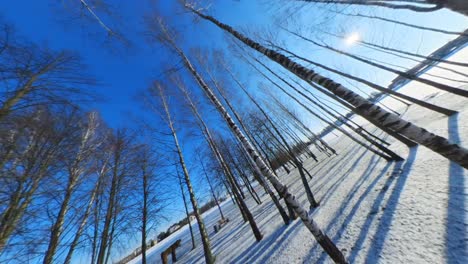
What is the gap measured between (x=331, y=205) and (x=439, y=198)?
2323 mm

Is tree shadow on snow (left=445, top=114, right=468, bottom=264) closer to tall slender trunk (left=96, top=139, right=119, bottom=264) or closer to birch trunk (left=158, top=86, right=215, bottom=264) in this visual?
birch trunk (left=158, top=86, right=215, bottom=264)

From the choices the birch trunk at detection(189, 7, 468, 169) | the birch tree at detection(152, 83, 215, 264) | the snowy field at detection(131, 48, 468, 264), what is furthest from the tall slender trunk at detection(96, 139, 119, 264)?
the birch trunk at detection(189, 7, 468, 169)

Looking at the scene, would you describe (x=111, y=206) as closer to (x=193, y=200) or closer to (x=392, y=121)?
(x=193, y=200)

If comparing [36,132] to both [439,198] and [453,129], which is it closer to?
[439,198]

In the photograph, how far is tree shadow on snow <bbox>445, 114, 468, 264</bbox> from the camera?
2064 millimetres

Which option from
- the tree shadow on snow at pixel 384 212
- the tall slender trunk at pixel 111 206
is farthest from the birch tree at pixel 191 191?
the tree shadow on snow at pixel 384 212

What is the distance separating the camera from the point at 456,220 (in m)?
2.49

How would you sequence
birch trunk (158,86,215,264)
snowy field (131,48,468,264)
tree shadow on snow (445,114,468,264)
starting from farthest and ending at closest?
birch trunk (158,86,215,264) < snowy field (131,48,468,264) < tree shadow on snow (445,114,468,264)

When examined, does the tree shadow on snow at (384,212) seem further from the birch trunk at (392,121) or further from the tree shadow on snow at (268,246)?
the tree shadow on snow at (268,246)

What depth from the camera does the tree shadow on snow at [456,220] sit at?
2064 millimetres

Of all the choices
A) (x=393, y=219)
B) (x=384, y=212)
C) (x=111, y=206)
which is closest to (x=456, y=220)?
(x=393, y=219)

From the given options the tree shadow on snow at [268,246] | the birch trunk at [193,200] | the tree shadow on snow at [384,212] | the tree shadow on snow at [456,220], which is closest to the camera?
the tree shadow on snow at [456,220]

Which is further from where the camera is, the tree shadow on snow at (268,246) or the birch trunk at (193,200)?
the birch trunk at (193,200)

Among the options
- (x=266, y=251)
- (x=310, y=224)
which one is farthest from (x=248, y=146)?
(x=266, y=251)
